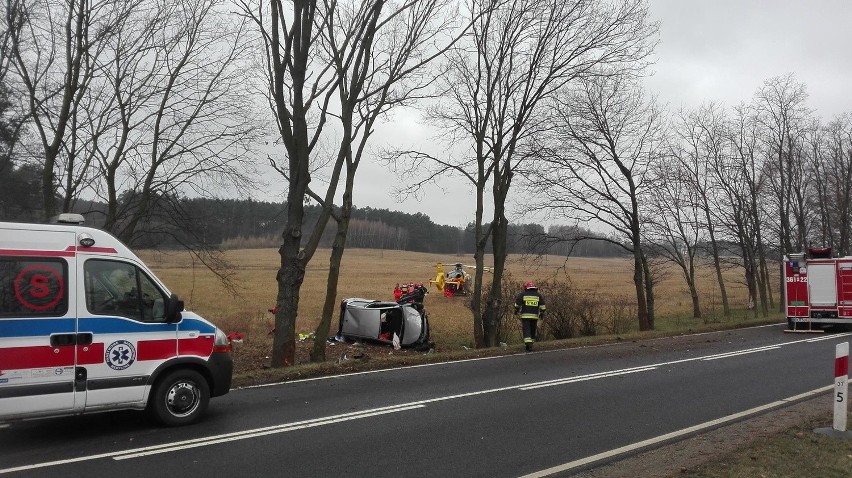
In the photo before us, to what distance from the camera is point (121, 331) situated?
7.00 m

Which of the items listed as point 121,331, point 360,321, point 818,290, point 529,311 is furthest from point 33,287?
point 818,290

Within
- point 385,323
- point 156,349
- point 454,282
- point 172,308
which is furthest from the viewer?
point 454,282

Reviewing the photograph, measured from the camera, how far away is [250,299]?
31656mm

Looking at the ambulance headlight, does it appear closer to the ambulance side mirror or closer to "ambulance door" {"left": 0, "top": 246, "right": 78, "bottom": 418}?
"ambulance door" {"left": 0, "top": 246, "right": 78, "bottom": 418}

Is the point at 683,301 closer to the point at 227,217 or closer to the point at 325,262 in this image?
the point at 227,217

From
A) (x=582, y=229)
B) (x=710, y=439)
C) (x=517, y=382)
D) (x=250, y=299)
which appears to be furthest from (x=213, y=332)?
(x=250, y=299)

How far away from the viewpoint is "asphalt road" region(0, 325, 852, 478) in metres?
6.06

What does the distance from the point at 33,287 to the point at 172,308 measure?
56.5 inches

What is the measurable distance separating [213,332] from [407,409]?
2770 millimetres

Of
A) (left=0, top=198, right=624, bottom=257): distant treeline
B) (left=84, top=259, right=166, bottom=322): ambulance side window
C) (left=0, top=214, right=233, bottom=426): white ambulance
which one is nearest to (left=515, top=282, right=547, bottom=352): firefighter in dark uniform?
(left=0, top=198, right=624, bottom=257): distant treeline

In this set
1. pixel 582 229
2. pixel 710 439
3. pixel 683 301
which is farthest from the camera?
pixel 683 301

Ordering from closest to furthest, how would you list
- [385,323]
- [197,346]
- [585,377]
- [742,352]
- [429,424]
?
[197,346]
[429,424]
[585,377]
[742,352]
[385,323]

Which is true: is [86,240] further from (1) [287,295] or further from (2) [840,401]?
(2) [840,401]

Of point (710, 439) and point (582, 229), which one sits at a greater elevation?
point (582, 229)
